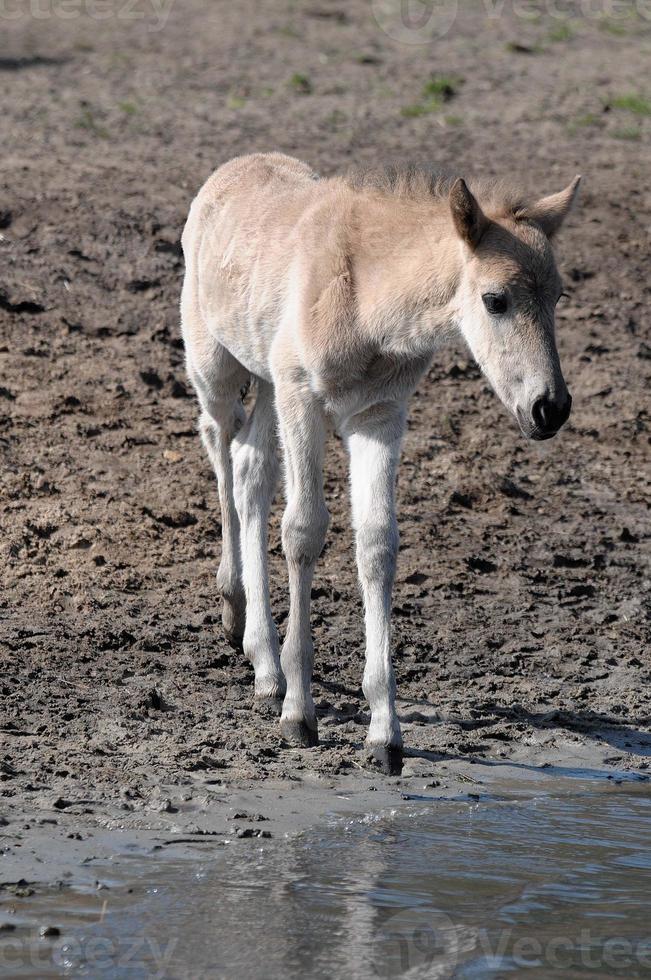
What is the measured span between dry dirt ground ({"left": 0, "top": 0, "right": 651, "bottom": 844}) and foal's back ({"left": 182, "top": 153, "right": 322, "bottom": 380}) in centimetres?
130

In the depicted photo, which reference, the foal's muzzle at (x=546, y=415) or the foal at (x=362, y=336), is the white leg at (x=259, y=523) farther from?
the foal's muzzle at (x=546, y=415)

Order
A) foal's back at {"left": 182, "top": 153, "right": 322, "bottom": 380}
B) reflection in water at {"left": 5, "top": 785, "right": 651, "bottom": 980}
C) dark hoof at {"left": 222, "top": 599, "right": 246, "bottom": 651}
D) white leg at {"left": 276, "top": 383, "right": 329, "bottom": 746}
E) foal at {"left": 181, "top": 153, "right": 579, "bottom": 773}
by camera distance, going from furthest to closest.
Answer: dark hoof at {"left": 222, "top": 599, "right": 246, "bottom": 651} < foal's back at {"left": 182, "top": 153, "right": 322, "bottom": 380} < white leg at {"left": 276, "top": 383, "right": 329, "bottom": 746} < foal at {"left": 181, "top": 153, "right": 579, "bottom": 773} < reflection in water at {"left": 5, "top": 785, "right": 651, "bottom": 980}

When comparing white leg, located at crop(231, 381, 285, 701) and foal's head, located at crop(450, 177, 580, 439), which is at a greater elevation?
foal's head, located at crop(450, 177, 580, 439)

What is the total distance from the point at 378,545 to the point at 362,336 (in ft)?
2.63

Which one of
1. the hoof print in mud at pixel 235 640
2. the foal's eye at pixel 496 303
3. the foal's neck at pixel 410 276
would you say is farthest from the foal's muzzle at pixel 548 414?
the hoof print in mud at pixel 235 640

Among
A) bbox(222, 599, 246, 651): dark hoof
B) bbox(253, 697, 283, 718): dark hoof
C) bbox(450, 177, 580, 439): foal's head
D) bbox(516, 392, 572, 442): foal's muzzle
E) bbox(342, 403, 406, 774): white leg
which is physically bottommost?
bbox(253, 697, 283, 718): dark hoof

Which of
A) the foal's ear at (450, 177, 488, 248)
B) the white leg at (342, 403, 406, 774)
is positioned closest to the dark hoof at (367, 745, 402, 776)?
the white leg at (342, 403, 406, 774)

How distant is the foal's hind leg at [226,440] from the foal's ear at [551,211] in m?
1.86

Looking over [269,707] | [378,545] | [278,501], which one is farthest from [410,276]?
[278,501]

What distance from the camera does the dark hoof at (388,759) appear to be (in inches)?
215

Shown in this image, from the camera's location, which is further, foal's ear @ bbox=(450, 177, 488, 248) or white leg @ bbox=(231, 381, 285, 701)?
white leg @ bbox=(231, 381, 285, 701)

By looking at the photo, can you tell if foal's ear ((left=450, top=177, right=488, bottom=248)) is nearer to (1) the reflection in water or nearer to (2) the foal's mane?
(2) the foal's mane

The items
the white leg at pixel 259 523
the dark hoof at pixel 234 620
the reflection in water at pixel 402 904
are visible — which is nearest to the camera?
the reflection in water at pixel 402 904

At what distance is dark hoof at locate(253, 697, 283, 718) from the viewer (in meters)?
6.08
